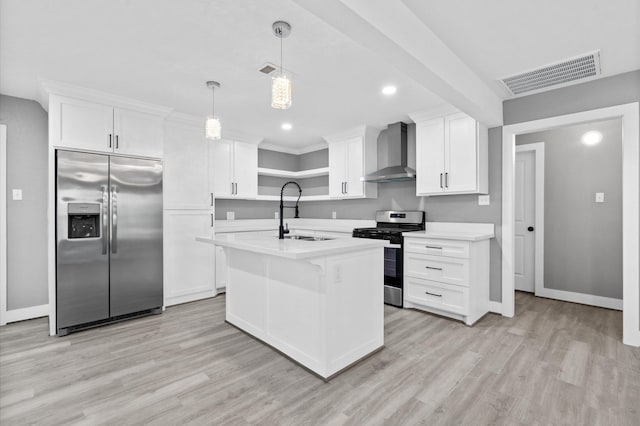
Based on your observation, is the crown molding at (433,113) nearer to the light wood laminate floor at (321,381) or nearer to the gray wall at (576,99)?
the gray wall at (576,99)

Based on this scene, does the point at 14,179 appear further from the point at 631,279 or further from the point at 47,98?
the point at 631,279

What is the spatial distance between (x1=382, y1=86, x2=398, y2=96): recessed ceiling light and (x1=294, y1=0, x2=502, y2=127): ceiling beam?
0.61 meters

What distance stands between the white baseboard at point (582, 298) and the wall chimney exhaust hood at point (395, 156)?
97.9 inches

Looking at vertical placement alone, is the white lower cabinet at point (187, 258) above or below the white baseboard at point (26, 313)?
above

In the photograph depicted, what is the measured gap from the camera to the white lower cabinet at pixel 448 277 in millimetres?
3219

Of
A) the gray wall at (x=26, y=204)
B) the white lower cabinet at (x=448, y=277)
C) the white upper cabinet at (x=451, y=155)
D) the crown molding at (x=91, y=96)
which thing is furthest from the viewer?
the white upper cabinet at (x=451, y=155)

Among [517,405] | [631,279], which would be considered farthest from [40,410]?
[631,279]

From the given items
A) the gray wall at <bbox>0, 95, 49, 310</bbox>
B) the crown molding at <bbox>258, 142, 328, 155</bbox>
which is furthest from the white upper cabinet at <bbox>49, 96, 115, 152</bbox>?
the crown molding at <bbox>258, 142, 328, 155</bbox>

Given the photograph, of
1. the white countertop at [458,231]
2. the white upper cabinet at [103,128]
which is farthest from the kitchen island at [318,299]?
the white upper cabinet at [103,128]

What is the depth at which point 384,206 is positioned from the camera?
4.72 meters

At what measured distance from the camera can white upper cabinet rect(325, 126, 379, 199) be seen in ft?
15.1

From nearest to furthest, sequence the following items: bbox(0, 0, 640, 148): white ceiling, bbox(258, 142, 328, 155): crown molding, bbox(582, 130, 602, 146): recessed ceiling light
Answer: bbox(0, 0, 640, 148): white ceiling → bbox(582, 130, 602, 146): recessed ceiling light → bbox(258, 142, 328, 155): crown molding

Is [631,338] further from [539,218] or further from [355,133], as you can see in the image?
[355,133]

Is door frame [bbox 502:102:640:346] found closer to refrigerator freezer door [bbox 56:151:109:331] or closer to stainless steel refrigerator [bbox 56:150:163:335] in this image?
stainless steel refrigerator [bbox 56:150:163:335]
